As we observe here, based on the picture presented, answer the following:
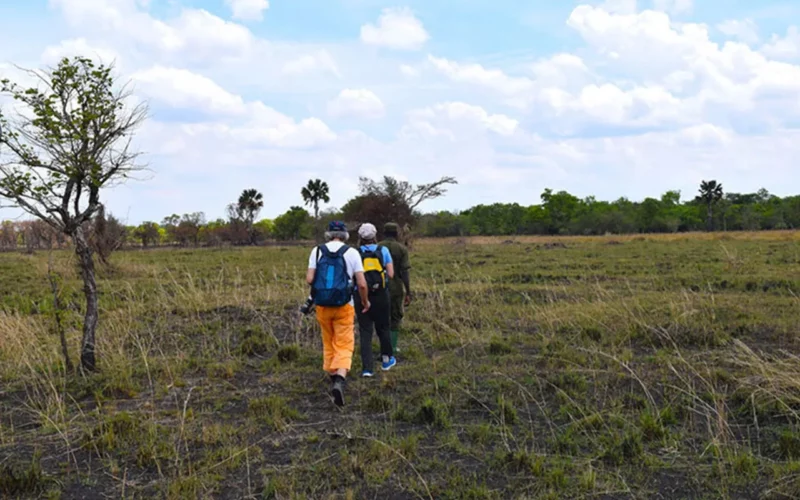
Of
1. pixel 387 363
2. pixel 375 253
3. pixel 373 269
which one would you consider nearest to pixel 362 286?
pixel 373 269

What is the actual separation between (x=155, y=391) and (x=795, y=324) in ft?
29.1

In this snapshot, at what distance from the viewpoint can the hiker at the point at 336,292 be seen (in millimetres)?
6211

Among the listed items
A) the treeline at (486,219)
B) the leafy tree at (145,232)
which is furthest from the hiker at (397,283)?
the leafy tree at (145,232)

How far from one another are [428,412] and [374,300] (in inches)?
76.6

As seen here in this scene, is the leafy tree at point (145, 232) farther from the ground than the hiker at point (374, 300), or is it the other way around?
the leafy tree at point (145, 232)

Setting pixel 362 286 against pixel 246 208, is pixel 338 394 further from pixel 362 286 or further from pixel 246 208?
pixel 246 208

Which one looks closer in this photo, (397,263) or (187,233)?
(397,263)

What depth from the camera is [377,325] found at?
24.2 feet

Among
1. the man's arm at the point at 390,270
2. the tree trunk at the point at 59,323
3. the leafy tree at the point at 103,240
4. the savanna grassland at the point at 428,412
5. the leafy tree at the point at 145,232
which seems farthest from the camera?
the leafy tree at the point at 145,232

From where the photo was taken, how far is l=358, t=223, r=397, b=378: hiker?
711cm

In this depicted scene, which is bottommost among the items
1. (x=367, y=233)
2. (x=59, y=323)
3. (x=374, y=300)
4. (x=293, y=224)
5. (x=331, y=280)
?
(x=59, y=323)

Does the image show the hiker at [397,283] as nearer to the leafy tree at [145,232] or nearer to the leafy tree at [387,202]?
the leafy tree at [387,202]

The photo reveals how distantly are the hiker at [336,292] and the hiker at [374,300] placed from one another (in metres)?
0.54

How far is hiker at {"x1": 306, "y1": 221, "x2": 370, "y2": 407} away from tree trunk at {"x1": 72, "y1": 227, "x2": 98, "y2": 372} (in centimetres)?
241
